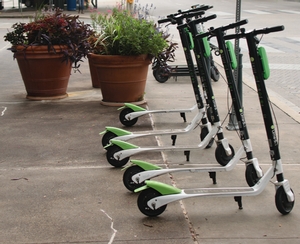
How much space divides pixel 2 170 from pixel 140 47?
3.11 meters

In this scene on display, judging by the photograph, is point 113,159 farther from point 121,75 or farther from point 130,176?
point 121,75

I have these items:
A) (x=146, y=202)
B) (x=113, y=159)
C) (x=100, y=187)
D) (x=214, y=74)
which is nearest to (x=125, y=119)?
(x=113, y=159)

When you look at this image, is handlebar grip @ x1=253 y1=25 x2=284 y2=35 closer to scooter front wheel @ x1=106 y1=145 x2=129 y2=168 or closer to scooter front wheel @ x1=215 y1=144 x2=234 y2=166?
scooter front wheel @ x1=215 y1=144 x2=234 y2=166

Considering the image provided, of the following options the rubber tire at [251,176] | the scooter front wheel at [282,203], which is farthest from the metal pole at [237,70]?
the scooter front wheel at [282,203]

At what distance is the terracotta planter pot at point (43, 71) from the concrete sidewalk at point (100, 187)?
1.76ft

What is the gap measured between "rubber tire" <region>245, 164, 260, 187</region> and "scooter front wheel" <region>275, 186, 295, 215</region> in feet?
1.45

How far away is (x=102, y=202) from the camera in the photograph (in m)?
4.72

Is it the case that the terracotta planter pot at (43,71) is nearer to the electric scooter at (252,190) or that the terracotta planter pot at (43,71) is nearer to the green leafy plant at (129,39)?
the green leafy plant at (129,39)

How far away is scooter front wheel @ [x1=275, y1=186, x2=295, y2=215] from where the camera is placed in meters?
4.43

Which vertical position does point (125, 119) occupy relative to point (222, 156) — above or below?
below

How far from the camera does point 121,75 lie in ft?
27.0

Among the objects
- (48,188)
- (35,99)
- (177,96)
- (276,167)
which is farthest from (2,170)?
(177,96)

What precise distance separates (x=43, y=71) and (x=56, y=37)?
542 millimetres

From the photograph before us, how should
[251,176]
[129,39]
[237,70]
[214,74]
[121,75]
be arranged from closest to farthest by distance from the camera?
[251,176] → [237,70] → [129,39] → [121,75] → [214,74]
